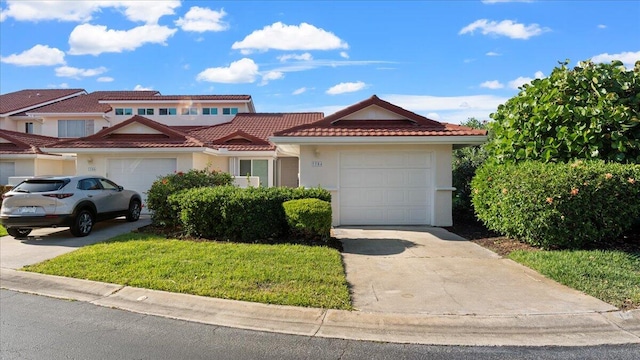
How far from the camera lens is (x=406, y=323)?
491 centimetres

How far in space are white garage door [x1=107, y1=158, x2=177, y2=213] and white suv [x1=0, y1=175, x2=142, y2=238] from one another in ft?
12.3

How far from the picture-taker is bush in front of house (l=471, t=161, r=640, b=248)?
7922 millimetres

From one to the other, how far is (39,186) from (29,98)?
28.8 m

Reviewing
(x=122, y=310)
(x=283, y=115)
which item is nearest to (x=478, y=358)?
(x=122, y=310)

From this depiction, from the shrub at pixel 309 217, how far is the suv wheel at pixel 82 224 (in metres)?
5.70

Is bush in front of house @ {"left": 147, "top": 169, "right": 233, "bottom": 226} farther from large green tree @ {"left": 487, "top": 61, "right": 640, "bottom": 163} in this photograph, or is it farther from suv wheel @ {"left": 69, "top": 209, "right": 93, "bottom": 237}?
large green tree @ {"left": 487, "top": 61, "right": 640, "bottom": 163}

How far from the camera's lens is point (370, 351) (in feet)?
13.9

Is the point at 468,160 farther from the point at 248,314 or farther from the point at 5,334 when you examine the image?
the point at 5,334

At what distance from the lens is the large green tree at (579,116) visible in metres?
9.05

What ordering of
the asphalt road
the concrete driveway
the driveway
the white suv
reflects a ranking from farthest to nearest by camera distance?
the white suv < the concrete driveway < the driveway < the asphalt road

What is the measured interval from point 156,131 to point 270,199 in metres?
9.19

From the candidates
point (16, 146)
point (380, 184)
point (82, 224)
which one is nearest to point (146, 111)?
point (16, 146)

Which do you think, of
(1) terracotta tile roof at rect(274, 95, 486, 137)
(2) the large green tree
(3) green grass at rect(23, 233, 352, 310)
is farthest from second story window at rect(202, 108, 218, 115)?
(2) the large green tree

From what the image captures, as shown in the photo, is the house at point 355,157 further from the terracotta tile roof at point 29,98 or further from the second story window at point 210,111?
the terracotta tile roof at point 29,98
